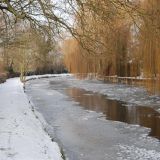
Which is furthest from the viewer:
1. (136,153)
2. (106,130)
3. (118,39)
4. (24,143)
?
(118,39)

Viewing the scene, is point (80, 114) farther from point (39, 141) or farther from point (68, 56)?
point (68, 56)

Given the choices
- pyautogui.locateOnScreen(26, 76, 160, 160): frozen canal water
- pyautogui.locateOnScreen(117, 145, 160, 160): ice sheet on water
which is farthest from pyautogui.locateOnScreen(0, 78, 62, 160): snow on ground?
pyautogui.locateOnScreen(117, 145, 160, 160): ice sheet on water

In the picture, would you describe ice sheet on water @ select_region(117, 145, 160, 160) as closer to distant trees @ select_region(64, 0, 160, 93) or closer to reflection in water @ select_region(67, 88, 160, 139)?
reflection in water @ select_region(67, 88, 160, 139)

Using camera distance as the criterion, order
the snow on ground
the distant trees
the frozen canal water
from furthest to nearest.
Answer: the frozen canal water, the distant trees, the snow on ground

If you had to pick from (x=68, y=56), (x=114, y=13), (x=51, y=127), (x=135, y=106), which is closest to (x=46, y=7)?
(x=114, y=13)

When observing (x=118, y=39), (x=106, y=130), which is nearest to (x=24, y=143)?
(x=106, y=130)

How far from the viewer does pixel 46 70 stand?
79.9 m

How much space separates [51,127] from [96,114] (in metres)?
4.48

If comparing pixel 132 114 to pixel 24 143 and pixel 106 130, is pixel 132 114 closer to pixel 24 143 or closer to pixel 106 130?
pixel 106 130

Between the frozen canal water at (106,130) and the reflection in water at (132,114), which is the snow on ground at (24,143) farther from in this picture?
the reflection in water at (132,114)

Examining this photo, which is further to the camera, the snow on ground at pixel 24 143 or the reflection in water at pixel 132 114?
the reflection in water at pixel 132 114

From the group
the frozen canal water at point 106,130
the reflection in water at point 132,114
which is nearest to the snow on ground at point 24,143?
the frozen canal water at point 106,130

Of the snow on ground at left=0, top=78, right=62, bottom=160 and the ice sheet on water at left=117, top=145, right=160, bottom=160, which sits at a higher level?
the snow on ground at left=0, top=78, right=62, bottom=160

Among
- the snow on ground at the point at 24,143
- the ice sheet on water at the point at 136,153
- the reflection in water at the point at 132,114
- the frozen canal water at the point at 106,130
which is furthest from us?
the reflection in water at the point at 132,114
